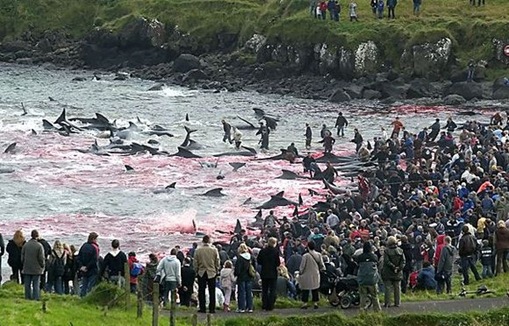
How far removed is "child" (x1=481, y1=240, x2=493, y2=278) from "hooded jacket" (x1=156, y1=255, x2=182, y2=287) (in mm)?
9749

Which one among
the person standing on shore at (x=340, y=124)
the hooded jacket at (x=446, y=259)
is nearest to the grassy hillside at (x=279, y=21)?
the person standing on shore at (x=340, y=124)

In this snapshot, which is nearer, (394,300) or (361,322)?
(361,322)

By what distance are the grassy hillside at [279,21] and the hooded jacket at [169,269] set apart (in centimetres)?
6114

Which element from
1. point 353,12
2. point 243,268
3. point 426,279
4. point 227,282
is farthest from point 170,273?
point 353,12

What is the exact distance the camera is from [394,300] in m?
24.4

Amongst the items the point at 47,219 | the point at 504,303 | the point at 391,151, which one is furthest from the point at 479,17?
the point at 504,303

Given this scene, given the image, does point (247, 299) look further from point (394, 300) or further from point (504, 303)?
point (504, 303)

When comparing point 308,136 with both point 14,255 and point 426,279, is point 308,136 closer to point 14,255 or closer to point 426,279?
point 426,279

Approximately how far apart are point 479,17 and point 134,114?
3127 cm

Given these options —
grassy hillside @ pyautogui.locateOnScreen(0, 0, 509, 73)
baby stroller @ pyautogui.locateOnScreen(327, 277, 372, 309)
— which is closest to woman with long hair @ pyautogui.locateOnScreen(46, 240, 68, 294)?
baby stroller @ pyautogui.locateOnScreen(327, 277, 372, 309)

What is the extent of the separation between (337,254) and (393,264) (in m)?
3.70

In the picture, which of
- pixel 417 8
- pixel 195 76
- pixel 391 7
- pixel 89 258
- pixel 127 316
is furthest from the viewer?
pixel 195 76

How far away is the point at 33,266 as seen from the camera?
23.6 meters

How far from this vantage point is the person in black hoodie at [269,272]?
78.9 feet
